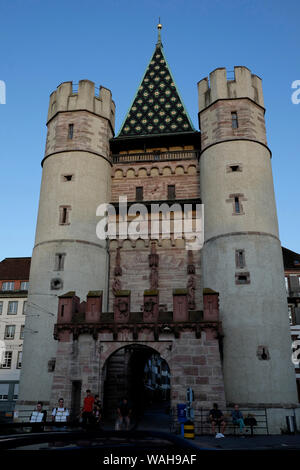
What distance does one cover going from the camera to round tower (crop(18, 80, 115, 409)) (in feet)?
78.0

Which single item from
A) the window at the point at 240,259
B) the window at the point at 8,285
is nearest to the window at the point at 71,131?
the window at the point at 240,259

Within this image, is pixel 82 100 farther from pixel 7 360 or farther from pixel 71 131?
pixel 7 360

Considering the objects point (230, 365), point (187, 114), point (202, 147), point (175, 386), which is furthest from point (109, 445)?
point (187, 114)

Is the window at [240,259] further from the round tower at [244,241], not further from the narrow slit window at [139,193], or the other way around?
the narrow slit window at [139,193]

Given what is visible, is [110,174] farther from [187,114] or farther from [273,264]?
[273,264]

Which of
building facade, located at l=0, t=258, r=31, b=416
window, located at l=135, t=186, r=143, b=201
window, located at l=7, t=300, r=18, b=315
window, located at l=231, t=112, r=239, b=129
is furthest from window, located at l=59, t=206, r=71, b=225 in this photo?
window, located at l=7, t=300, r=18, b=315

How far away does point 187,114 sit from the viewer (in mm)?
32750

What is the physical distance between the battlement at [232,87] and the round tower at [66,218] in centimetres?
669

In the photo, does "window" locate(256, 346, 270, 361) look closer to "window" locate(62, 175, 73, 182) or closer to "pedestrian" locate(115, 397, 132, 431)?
"pedestrian" locate(115, 397, 132, 431)

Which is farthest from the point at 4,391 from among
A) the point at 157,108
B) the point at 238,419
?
the point at 238,419

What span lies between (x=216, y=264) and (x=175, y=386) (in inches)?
308

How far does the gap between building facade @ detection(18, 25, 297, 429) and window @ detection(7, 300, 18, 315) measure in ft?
78.6

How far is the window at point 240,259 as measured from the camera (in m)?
24.0
